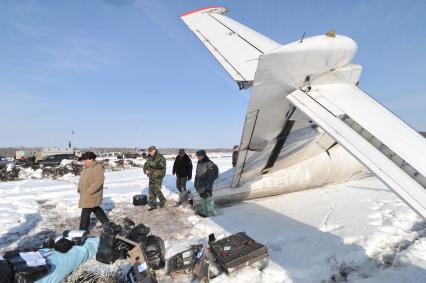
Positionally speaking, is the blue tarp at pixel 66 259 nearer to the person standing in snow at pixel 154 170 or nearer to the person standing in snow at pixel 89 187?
the person standing in snow at pixel 89 187

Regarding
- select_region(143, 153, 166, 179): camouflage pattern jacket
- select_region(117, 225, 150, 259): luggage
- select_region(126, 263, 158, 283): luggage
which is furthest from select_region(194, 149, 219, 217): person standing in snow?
select_region(126, 263, 158, 283): luggage

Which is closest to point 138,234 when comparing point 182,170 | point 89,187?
point 89,187

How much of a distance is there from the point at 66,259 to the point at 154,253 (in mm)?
1212

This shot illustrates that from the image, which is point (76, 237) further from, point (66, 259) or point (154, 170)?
point (154, 170)

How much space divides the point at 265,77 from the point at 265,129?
1.67m

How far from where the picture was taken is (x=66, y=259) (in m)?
4.43

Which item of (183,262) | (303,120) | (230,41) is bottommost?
(183,262)

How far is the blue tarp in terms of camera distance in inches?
160

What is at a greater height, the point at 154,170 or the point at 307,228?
the point at 154,170

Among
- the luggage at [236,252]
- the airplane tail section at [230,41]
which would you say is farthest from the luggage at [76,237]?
the airplane tail section at [230,41]

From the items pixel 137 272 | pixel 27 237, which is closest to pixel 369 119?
pixel 137 272

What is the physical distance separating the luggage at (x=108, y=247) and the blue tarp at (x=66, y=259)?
24 cm

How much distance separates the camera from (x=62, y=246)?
466cm

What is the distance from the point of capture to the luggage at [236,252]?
4.40 metres
